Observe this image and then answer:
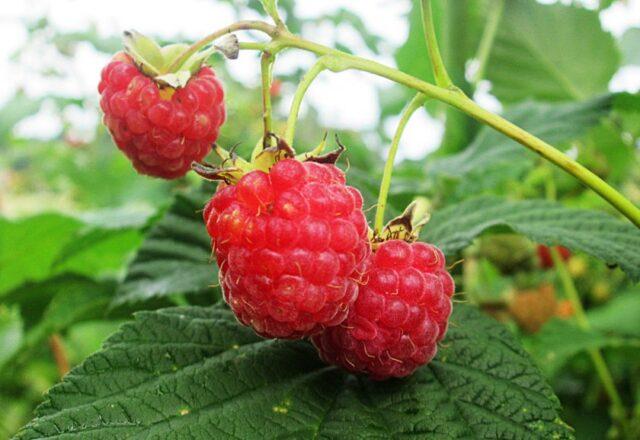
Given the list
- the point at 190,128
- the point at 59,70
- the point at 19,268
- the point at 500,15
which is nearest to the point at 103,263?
the point at 19,268

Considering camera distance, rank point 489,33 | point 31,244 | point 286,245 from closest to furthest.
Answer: point 286,245, point 31,244, point 489,33

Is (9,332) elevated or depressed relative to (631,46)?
depressed

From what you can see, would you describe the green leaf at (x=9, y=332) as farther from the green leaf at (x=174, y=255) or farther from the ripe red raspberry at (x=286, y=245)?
the ripe red raspberry at (x=286, y=245)

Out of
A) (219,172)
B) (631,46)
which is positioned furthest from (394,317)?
(631,46)

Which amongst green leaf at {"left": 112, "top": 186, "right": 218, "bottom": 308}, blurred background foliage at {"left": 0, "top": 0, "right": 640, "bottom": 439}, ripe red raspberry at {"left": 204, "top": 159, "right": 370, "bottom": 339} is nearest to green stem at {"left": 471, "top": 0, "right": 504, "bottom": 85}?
blurred background foliage at {"left": 0, "top": 0, "right": 640, "bottom": 439}

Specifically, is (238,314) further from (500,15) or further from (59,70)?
(59,70)

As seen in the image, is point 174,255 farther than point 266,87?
Yes

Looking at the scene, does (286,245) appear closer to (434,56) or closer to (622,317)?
(434,56)

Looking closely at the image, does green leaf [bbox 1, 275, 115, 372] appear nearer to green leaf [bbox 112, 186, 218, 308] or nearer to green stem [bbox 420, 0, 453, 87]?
green leaf [bbox 112, 186, 218, 308]
